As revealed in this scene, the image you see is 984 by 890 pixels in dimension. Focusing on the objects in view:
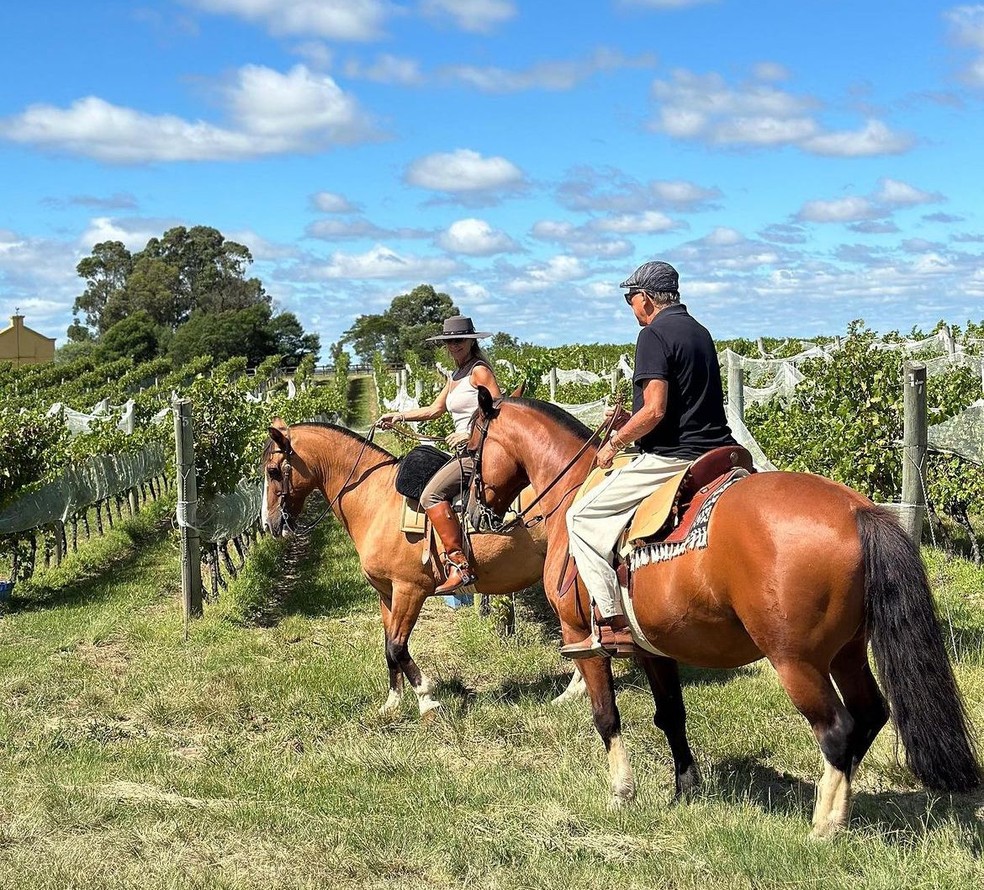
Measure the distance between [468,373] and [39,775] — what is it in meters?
3.53

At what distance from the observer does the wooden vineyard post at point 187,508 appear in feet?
32.9

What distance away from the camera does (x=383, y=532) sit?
7.33 m

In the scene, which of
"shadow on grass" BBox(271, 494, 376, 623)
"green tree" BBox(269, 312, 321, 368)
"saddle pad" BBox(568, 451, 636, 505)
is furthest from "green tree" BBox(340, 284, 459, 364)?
"saddle pad" BBox(568, 451, 636, 505)

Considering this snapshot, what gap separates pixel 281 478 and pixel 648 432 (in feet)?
12.8

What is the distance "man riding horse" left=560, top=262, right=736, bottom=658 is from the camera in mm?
4793

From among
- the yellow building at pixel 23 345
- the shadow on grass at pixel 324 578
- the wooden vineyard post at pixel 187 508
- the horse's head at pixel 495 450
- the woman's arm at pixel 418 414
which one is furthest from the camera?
A: the yellow building at pixel 23 345

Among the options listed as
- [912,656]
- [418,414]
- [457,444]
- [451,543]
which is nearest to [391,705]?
[451,543]

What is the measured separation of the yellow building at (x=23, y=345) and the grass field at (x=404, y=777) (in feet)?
296

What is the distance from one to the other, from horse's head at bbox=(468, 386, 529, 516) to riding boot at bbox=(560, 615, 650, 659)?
3.93 ft

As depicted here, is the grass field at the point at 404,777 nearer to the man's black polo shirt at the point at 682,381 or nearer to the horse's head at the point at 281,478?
the horse's head at the point at 281,478

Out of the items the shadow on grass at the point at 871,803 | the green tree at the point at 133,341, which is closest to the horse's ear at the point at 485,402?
the shadow on grass at the point at 871,803

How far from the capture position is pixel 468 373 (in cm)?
708

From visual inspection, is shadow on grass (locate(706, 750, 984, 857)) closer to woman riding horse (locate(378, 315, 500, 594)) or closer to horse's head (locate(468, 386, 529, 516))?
horse's head (locate(468, 386, 529, 516))

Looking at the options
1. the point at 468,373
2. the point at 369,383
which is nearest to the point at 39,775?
the point at 468,373
